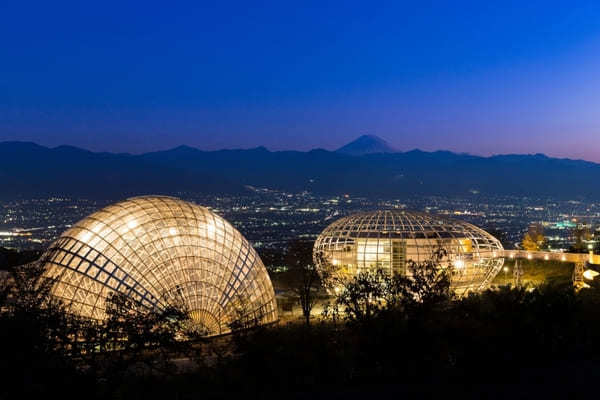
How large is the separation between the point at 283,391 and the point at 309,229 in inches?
4780

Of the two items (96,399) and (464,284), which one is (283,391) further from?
(464,284)

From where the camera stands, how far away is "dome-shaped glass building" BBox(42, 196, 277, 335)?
3025 cm

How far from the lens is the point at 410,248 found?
45312 millimetres

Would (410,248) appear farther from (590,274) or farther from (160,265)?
(160,265)

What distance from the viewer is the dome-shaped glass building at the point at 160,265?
3025cm

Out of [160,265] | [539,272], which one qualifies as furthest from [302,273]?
[539,272]

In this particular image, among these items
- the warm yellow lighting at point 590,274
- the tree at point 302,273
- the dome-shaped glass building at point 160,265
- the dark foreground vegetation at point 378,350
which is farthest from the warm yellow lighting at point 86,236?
the warm yellow lighting at point 590,274

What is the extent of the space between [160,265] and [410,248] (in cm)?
2217

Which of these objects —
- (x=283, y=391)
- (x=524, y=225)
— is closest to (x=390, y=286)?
(x=283, y=391)

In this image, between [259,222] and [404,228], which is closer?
[404,228]

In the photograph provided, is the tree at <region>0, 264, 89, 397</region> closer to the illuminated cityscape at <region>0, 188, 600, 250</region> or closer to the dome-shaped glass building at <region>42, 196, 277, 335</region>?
the dome-shaped glass building at <region>42, 196, 277, 335</region>

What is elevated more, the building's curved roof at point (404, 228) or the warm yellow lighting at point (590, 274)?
the building's curved roof at point (404, 228)

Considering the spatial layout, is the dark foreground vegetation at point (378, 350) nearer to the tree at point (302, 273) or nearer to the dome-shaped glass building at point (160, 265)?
the dome-shaped glass building at point (160, 265)

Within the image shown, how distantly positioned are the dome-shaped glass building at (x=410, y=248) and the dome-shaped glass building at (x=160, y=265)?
1273cm
